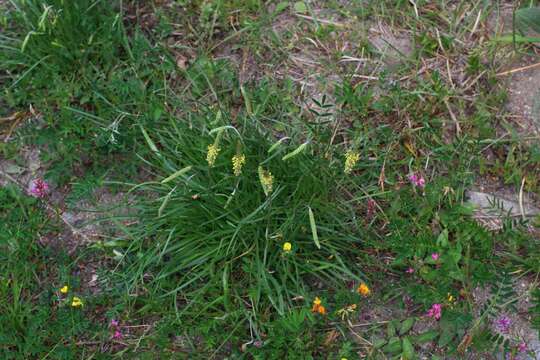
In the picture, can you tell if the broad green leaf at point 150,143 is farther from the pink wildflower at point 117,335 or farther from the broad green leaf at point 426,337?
the broad green leaf at point 426,337

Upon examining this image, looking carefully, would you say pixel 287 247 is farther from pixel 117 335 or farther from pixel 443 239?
pixel 117 335

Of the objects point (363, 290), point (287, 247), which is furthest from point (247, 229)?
point (363, 290)

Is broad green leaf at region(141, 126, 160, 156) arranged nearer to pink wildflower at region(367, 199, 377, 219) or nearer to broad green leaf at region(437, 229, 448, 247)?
pink wildflower at region(367, 199, 377, 219)

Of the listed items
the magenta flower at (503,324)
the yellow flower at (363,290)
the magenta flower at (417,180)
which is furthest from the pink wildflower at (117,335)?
the magenta flower at (503,324)

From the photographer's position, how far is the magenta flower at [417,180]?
129 inches

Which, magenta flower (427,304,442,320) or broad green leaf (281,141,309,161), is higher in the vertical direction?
broad green leaf (281,141,309,161)

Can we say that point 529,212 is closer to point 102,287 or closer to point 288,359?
point 288,359

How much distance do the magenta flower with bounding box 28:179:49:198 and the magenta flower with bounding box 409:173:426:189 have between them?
5.37 ft

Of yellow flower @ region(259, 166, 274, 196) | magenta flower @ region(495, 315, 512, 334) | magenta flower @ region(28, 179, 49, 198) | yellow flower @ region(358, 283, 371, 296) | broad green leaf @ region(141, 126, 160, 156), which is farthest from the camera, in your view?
magenta flower @ region(28, 179, 49, 198)

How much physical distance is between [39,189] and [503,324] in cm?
206

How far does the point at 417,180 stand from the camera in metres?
3.28

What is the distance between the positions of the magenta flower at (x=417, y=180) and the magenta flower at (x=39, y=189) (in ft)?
5.37

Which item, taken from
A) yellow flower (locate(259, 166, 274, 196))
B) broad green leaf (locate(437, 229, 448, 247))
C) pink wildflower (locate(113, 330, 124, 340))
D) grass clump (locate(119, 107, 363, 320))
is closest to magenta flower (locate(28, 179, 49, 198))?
grass clump (locate(119, 107, 363, 320))

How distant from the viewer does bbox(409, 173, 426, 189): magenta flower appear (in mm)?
3270
